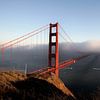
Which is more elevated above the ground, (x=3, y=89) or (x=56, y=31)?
(x=56, y=31)

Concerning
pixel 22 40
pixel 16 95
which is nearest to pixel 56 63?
pixel 22 40

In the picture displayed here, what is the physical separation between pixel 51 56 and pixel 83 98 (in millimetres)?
36692

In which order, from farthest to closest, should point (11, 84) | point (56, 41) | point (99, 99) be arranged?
point (56, 41) < point (11, 84) < point (99, 99)

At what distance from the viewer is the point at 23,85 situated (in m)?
32.0

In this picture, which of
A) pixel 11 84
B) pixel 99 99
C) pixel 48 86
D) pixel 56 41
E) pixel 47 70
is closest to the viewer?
pixel 99 99

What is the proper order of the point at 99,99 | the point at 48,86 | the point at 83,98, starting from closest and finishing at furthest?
the point at 99,99 < the point at 83,98 < the point at 48,86

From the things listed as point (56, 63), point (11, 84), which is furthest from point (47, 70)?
point (11, 84)

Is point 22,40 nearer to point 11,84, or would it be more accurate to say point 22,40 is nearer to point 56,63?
point 56,63

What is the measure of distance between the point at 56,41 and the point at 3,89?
1346 inches

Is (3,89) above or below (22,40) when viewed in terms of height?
below

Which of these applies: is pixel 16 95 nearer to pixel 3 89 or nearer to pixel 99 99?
pixel 3 89

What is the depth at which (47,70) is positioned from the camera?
56094 mm

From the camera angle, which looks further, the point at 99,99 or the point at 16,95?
the point at 16,95

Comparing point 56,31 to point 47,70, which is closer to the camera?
point 47,70
